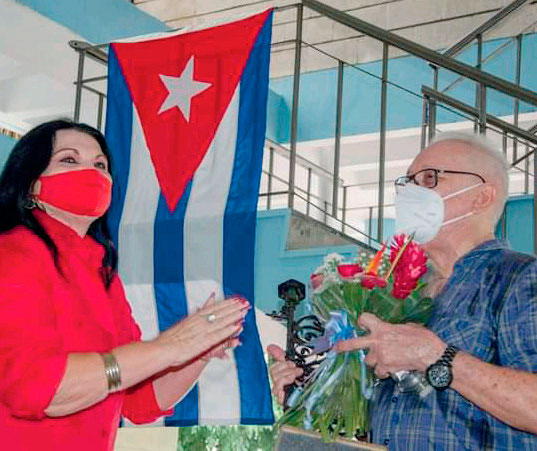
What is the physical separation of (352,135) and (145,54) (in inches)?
147

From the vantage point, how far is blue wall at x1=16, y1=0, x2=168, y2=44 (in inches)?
243

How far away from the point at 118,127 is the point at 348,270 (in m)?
2.38

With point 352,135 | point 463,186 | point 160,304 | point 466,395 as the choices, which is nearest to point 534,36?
point 352,135

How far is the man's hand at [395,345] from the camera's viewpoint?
1.84 metres

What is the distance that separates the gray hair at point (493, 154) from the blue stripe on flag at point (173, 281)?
176cm

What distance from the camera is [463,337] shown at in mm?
1916

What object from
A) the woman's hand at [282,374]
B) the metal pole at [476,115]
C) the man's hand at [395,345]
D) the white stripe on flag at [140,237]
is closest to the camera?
the man's hand at [395,345]

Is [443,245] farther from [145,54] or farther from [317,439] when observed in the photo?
[145,54]

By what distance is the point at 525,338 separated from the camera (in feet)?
5.97

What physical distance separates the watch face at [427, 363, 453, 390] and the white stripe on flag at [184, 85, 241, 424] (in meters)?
1.94

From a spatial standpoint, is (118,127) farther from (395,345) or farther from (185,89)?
(395,345)

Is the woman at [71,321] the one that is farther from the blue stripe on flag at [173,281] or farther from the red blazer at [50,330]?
the blue stripe on flag at [173,281]

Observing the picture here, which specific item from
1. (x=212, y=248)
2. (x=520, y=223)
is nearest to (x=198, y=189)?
(x=212, y=248)

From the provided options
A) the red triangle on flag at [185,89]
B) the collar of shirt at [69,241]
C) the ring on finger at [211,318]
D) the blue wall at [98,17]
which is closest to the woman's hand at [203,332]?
the ring on finger at [211,318]
